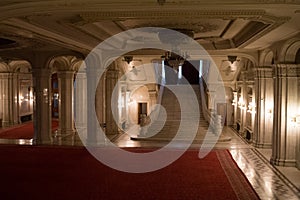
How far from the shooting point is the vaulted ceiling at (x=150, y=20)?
230 inches

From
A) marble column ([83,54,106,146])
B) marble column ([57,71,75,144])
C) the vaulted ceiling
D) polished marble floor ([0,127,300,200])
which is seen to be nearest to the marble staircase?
polished marble floor ([0,127,300,200])

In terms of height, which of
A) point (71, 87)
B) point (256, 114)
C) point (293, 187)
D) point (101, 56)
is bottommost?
point (293, 187)

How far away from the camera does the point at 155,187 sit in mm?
8430

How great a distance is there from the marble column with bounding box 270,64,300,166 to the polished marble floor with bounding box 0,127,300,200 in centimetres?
44

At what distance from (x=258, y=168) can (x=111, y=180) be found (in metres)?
4.51

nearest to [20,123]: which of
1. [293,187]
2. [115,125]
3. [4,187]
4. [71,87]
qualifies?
[71,87]

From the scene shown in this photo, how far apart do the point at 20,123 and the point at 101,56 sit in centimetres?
1040

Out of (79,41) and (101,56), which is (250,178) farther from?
(101,56)

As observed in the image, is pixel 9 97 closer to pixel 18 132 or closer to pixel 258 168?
pixel 18 132

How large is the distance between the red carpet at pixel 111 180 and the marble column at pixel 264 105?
230 centimetres

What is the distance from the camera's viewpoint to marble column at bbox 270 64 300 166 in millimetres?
10586

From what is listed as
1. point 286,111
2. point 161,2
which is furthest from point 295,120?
point 161,2

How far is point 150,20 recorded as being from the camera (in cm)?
891

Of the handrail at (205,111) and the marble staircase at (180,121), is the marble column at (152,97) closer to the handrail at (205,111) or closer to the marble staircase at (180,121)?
the marble staircase at (180,121)
